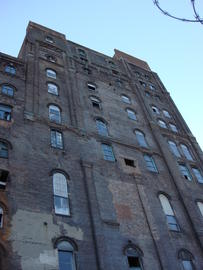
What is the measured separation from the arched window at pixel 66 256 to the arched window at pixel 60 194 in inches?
61.5

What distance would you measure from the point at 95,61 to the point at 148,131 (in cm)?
1185

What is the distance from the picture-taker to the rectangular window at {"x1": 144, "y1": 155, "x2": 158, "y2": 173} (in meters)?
20.5

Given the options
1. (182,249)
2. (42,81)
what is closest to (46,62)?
(42,81)

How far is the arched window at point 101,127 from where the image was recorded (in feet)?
69.2

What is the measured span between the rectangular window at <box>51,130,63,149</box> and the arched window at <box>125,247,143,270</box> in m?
7.00

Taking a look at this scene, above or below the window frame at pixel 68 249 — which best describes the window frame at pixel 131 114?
above

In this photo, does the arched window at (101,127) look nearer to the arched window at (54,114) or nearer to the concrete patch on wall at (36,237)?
the arched window at (54,114)

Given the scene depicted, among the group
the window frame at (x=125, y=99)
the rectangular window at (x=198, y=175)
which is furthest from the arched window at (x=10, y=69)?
the rectangular window at (x=198, y=175)

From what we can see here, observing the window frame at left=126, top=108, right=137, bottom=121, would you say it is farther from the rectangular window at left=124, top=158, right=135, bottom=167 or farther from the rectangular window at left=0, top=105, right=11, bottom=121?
the rectangular window at left=0, top=105, right=11, bottom=121

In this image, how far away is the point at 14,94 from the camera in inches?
763

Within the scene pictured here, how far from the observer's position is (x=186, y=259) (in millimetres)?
15703

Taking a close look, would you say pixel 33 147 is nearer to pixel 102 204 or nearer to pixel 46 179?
pixel 46 179

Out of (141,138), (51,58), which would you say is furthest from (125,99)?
(51,58)

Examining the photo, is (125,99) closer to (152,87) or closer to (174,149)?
(174,149)
